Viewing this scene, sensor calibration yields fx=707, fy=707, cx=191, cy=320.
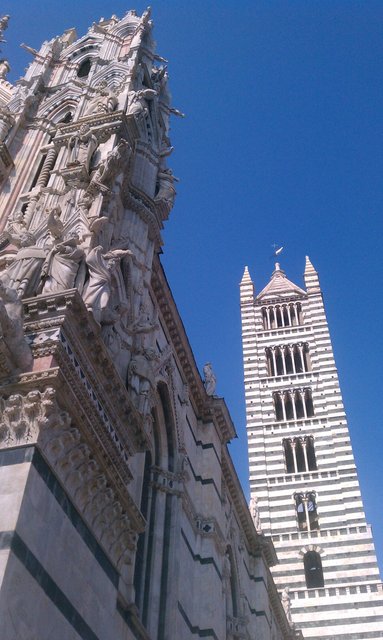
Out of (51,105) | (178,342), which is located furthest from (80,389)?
(51,105)

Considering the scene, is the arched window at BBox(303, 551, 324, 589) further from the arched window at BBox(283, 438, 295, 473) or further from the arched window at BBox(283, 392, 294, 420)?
the arched window at BBox(283, 392, 294, 420)

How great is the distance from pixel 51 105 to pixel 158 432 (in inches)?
383

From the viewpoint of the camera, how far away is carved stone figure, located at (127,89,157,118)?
1585 cm

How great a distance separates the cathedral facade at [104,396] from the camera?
7.80 meters

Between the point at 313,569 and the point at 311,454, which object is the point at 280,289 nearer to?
the point at 311,454

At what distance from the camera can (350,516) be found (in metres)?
32.3

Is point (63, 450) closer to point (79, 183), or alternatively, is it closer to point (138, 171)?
point (79, 183)

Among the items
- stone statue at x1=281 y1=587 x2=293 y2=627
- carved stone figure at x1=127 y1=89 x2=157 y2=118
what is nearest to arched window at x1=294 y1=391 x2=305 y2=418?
stone statue at x1=281 y1=587 x2=293 y2=627

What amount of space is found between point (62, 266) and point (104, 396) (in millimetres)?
2060

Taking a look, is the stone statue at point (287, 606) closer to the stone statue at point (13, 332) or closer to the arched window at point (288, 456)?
the arched window at point (288, 456)

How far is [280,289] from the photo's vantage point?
151 ft

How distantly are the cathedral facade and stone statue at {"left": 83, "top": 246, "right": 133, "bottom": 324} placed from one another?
1.0 inches

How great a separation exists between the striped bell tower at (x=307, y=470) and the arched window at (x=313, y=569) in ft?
0.14

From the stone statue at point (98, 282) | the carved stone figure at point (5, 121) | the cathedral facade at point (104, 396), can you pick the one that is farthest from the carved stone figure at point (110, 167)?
the carved stone figure at point (5, 121)
